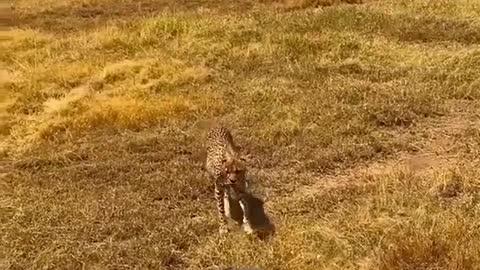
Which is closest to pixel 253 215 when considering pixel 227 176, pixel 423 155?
pixel 227 176

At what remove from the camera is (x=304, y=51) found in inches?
546

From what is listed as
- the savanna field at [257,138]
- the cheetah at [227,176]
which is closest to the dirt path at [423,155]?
the savanna field at [257,138]

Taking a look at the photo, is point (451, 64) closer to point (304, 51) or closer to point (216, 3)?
point (304, 51)

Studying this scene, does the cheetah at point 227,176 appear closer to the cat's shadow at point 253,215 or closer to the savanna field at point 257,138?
the cat's shadow at point 253,215

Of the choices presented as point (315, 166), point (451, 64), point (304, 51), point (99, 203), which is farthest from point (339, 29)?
point (99, 203)

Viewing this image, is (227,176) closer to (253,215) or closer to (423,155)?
(253,215)

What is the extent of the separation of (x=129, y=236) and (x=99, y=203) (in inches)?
35.8

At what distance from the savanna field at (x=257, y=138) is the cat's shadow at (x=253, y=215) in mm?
103

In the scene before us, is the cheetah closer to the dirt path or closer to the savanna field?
the savanna field

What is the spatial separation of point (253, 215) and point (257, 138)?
2.73m

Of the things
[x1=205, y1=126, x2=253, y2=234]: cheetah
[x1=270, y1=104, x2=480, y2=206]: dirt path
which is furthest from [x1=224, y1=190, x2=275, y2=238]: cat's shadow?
[x1=270, y1=104, x2=480, y2=206]: dirt path

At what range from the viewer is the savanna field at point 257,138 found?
6219 mm

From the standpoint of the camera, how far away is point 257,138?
951cm

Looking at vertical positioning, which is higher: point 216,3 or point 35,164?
point 35,164
